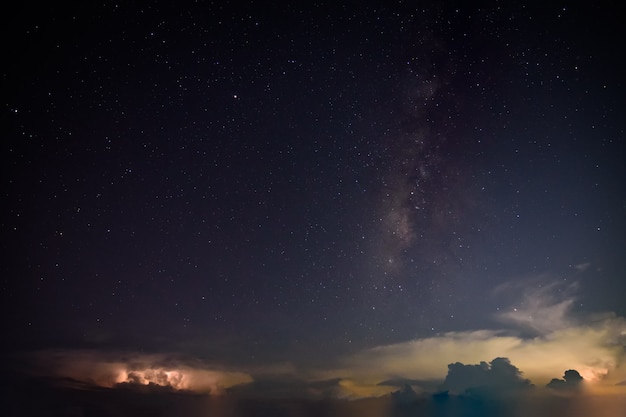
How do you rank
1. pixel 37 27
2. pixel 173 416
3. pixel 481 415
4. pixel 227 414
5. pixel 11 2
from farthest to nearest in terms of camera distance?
pixel 227 414 < pixel 481 415 < pixel 173 416 < pixel 37 27 < pixel 11 2

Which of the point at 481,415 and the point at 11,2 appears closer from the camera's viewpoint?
the point at 11,2

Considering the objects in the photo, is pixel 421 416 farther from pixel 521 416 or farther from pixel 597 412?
pixel 597 412

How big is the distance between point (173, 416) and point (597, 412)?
102m

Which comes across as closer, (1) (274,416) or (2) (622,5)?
(2) (622,5)

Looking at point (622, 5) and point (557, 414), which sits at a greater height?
point (622, 5)

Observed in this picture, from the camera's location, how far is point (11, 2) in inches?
312

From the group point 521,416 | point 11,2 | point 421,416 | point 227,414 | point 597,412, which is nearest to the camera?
point 11,2

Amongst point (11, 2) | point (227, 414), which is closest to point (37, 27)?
point (11, 2)

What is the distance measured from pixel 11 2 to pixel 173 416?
5282 inches

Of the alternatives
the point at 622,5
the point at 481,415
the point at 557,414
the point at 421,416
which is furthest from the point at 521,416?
the point at 622,5

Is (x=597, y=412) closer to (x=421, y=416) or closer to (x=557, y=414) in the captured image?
(x=557, y=414)

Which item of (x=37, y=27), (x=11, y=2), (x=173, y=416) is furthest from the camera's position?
(x=173, y=416)

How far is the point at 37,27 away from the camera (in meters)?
8.82

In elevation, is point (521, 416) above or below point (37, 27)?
below
